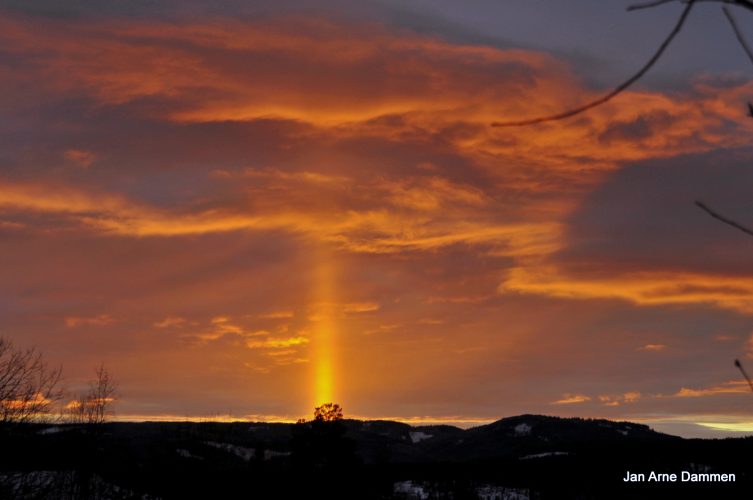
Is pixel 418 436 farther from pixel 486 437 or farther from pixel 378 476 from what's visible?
pixel 378 476

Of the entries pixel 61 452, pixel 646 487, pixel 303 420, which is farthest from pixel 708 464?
pixel 303 420

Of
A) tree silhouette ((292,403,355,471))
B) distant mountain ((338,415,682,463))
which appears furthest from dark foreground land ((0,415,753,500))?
distant mountain ((338,415,682,463))

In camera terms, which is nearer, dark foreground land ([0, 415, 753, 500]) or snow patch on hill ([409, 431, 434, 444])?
dark foreground land ([0, 415, 753, 500])

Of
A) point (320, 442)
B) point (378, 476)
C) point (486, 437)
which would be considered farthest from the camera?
point (486, 437)

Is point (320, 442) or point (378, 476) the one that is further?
point (320, 442)

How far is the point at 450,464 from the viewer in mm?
23625

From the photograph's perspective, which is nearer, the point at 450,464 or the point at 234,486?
the point at 234,486

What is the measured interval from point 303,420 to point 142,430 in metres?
66.7

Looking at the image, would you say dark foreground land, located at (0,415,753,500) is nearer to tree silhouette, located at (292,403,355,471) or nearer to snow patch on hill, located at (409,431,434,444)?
tree silhouette, located at (292,403,355,471)

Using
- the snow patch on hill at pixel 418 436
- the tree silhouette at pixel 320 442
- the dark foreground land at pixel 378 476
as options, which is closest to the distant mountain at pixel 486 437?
the snow patch on hill at pixel 418 436

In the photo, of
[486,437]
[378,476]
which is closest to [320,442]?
[378,476]

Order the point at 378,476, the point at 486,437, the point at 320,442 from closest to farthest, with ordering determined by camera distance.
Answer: the point at 378,476
the point at 320,442
the point at 486,437

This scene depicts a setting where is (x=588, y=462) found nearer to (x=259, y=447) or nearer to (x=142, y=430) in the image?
(x=259, y=447)

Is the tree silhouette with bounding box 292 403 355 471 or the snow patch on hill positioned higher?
the snow patch on hill
